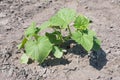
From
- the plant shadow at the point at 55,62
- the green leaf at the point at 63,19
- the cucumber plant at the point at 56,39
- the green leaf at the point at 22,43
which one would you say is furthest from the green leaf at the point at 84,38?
the green leaf at the point at 22,43

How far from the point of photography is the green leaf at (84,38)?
2400mm

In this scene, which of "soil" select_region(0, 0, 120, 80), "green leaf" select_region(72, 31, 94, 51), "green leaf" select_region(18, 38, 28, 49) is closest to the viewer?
"green leaf" select_region(72, 31, 94, 51)

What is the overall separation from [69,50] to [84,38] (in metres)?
0.27

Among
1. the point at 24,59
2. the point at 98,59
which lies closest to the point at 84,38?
the point at 98,59

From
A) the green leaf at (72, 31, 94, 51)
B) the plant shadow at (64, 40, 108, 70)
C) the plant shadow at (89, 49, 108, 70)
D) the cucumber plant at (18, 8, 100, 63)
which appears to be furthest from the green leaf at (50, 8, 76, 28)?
the plant shadow at (89, 49, 108, 70)

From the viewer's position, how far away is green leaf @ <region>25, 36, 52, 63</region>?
245 centimetres

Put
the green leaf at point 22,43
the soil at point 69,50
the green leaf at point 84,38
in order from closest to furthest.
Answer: the green leaf at point 84,38
the soil at point 69,50
the green leaf at point 22,43

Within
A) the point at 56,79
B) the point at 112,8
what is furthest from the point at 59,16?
the point at 112,8

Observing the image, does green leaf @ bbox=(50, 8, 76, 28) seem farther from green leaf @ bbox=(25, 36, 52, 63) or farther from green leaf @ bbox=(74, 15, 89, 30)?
green leaf @ bbox=(25, 36, 52, 63)

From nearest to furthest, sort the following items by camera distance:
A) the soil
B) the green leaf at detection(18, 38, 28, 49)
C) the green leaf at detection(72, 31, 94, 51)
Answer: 1. the green leaf at detection(72, 31, 94, 51)
2. the soil
3. the green leaf at detection(18, 38, 28, 49)

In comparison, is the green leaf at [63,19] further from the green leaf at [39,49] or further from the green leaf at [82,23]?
the green leaf at [39,49]

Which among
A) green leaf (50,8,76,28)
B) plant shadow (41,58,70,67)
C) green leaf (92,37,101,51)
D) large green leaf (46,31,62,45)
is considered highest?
green leaf (50,8,76,28)

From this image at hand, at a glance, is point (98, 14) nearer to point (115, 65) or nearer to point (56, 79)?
point (115, 65)

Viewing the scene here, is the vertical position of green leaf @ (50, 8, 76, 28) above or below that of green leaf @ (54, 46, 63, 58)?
above
